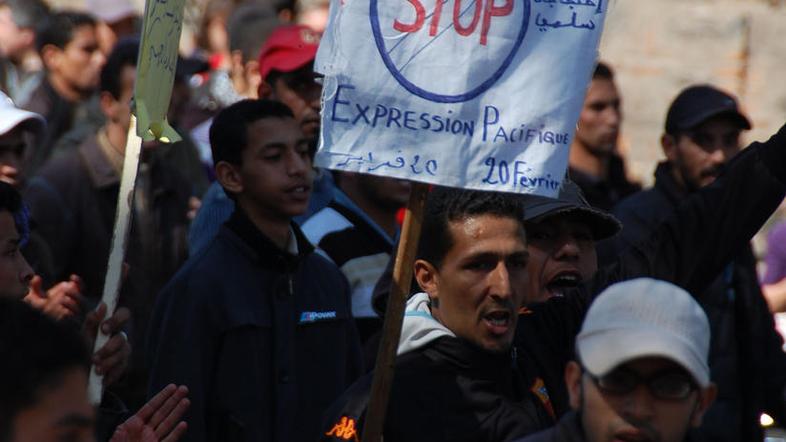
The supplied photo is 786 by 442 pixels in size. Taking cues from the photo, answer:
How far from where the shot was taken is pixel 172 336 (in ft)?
18.1

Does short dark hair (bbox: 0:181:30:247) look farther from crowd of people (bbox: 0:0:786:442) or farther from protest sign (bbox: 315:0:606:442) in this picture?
protest sign (bbox: 315:0:606:442)

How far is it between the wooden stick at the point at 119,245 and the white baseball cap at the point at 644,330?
1636mm

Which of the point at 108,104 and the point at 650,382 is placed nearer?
the point at 650,382

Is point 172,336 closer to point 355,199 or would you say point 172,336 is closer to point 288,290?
point 288,290

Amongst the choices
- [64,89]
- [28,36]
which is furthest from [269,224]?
[28,36]

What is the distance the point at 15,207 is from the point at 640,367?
79.5 inches

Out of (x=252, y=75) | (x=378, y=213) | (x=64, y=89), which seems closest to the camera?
(x=378, y=213)

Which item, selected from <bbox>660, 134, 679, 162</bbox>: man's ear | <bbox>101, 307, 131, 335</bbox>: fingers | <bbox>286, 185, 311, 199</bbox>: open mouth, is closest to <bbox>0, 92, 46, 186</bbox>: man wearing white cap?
<bbox>286, 185, 311, 199</bbox>: open mouth

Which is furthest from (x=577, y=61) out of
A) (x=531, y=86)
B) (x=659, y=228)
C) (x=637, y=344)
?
(x=637, y=344)

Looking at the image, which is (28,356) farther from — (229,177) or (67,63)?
(67,63)

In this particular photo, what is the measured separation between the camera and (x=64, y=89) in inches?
392

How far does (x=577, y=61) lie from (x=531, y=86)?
15 centimetres

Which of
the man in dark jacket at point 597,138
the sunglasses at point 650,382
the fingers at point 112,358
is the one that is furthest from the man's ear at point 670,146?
the sunglasses at point 650,382

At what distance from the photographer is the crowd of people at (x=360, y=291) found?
373 cm
